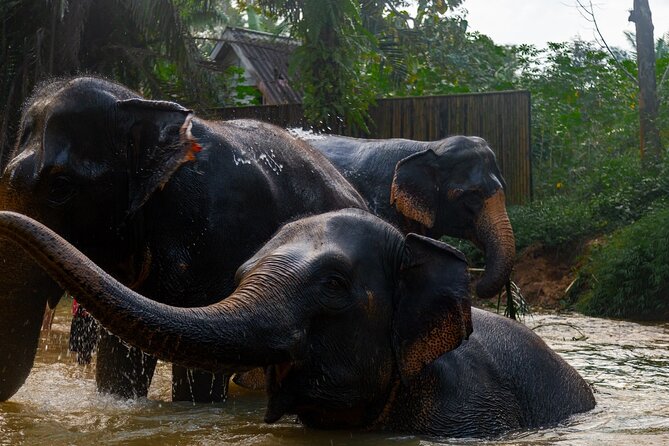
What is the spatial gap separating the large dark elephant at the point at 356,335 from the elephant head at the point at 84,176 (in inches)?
45.9

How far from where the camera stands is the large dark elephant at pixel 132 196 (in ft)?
16.0

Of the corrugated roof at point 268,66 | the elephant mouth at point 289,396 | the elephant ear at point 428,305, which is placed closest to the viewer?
the elephant mouth at point 289,396

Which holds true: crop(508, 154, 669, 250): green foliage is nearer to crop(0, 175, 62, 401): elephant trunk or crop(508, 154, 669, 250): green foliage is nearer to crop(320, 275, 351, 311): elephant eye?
crop(0, 175, 62, 401): elephant trunk

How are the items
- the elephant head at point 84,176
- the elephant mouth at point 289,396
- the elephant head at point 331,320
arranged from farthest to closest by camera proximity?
1. the elephant head at point 84,176
2. the elephant mouth at point 289,396
3. the elephant head at point 331,320

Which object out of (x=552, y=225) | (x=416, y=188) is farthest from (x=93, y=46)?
(x=416, y=188)

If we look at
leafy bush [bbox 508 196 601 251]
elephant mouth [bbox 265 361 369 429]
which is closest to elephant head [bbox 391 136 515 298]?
leafy bush [bbox 508 196 601 251]

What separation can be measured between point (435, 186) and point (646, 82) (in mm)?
8383

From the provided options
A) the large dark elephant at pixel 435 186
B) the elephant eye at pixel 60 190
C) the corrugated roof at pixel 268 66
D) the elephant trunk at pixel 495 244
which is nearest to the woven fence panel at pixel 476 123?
the large dark elephant at pixel 435 186

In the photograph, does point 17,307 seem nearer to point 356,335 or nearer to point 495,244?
point 356,335

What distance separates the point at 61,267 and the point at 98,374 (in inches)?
111

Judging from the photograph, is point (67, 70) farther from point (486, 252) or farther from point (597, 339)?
point (597, 339)

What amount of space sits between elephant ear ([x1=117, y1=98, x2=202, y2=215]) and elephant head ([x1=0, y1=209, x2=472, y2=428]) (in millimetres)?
1071

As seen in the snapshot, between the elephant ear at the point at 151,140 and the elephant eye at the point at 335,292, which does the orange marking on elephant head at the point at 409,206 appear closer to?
the elephant ear at the point at 151,140

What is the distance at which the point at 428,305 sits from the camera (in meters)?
4.11
